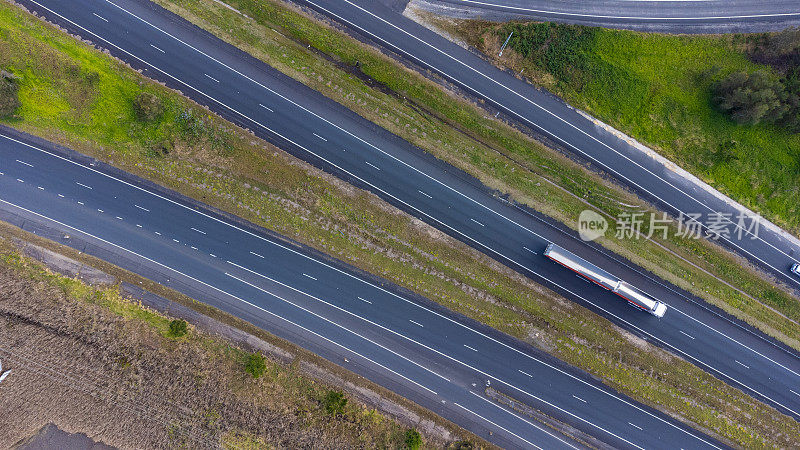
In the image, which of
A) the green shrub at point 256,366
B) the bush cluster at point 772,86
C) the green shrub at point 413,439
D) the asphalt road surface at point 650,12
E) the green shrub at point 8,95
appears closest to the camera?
the green shrub at point 8,95

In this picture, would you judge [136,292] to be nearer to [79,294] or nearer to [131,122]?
[79,294]

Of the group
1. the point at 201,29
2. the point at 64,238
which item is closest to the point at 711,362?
the point at 201,29

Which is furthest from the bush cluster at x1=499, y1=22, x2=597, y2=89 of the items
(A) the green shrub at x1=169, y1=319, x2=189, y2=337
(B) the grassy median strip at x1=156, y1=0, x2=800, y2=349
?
(A) the green shrub at x1=169, y1=319, x2=189, y2=337

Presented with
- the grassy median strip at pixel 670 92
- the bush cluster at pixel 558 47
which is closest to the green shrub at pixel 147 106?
the grassy median strip at pixel 670 92

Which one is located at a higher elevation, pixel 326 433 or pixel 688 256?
pixel 688 256

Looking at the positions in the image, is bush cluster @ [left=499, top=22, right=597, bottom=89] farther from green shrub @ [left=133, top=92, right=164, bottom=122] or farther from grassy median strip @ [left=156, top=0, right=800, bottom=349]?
green shrub @ [left=133, top=92, right=164, bottom=122]

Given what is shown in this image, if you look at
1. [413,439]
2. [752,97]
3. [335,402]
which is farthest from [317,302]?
[752,97]

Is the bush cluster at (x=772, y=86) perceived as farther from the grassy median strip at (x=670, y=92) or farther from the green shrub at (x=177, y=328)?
the green shrub at (x=177, y=328)

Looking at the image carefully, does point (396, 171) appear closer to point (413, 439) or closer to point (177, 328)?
point (177, 328)
